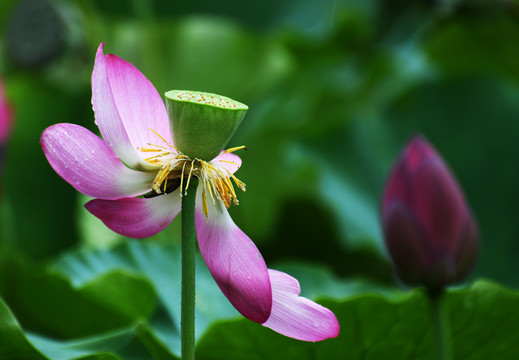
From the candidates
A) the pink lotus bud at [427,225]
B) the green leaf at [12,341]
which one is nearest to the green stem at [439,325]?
the pink lotus bud at [427,225]

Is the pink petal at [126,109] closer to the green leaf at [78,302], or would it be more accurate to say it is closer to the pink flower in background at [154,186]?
the pink flower in background at [154,186]

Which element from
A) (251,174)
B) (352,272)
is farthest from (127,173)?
(251,174)

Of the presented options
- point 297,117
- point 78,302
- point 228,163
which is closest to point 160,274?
point 78,302

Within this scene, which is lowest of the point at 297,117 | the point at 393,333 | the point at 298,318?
the point at 297,117

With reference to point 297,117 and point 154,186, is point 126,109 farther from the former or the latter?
point 297,117

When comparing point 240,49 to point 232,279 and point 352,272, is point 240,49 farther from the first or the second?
point 232,279
